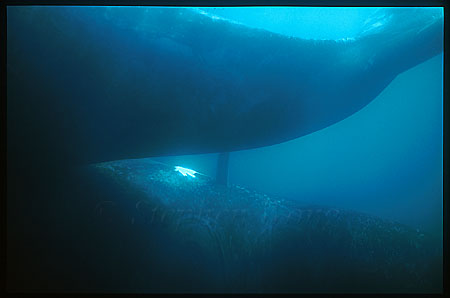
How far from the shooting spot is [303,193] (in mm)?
3502

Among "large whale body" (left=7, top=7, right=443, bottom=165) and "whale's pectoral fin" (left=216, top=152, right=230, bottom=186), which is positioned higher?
"large whale body" (left=7, top=7, right=443, bottom=165)

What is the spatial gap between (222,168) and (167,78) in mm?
1104

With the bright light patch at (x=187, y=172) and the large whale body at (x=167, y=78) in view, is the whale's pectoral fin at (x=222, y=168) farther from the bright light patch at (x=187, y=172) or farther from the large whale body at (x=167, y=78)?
the bright light patch at (x=187, y=172)

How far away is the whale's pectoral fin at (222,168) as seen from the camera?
341 centimetres

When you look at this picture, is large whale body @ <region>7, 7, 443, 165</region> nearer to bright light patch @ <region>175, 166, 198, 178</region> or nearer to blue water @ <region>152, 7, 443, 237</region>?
blue water @ <region>152, 7, 443, 237</region>

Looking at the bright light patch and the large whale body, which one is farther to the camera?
the bright light patch

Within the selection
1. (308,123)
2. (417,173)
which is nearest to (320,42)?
(308,123)

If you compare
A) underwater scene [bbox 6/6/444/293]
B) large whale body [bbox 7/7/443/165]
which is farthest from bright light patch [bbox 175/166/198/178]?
large whale body [bbox 7/7/443/165]

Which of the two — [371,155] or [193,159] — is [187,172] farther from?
[371,155]

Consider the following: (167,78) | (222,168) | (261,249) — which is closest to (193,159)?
(222,168)

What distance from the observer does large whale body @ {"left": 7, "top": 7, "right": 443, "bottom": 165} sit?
2.92 metres

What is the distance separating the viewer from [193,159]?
11.2ft

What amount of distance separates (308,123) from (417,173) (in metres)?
1.31

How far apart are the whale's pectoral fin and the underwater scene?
22mm
